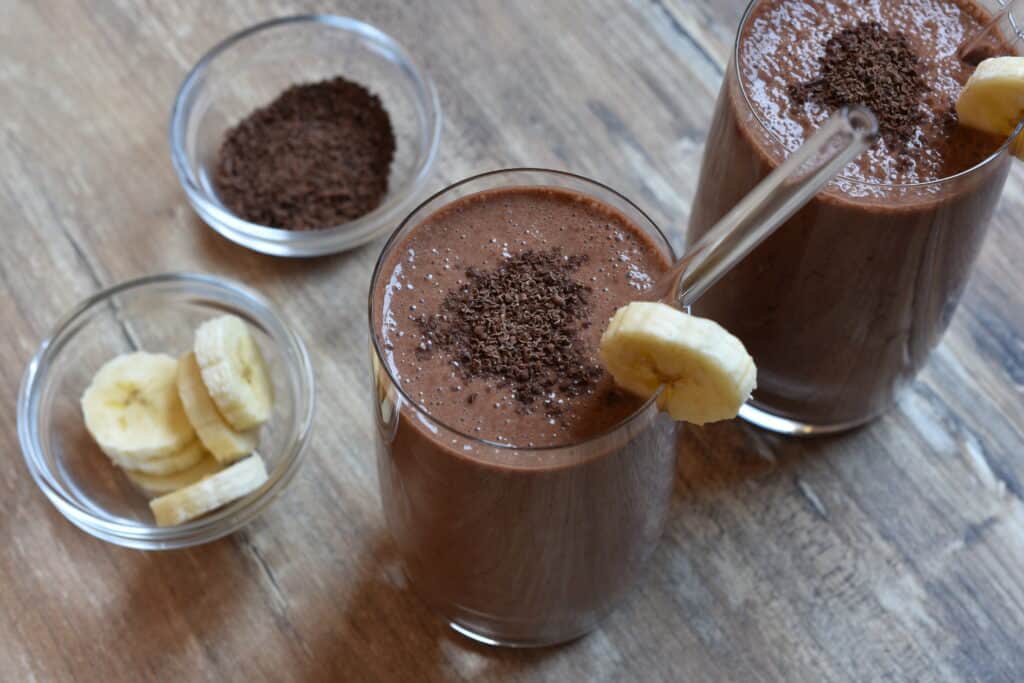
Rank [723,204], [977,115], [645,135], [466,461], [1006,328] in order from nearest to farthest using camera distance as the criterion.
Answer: [466,461] → [977,115] → [723,204] → [1006,328] → [645,135]

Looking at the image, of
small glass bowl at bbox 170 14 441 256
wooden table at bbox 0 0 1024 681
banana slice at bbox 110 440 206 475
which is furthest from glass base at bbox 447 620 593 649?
small glass bowl at bbox 170 14 441 256

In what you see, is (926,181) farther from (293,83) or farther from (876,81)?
(293,83)

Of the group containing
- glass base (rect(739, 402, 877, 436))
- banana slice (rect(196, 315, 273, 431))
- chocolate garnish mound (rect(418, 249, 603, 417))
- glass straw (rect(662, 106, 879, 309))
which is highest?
glass straw (rect(662, 106, 879, 309))

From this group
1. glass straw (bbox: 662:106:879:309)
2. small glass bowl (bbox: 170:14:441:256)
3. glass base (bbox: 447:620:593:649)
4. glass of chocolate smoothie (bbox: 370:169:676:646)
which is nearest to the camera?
glass straw (bbox: 662:106:879:309)

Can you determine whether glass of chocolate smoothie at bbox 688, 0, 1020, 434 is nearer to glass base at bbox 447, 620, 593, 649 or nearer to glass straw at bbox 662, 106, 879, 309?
glass straw at bbox 662, 106, 879, 309

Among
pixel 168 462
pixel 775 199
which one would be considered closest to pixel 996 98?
pixel 775 199

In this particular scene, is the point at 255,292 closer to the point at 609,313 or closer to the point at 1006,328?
the point at 609,313

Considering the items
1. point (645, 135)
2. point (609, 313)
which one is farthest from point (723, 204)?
point (645, 135)
